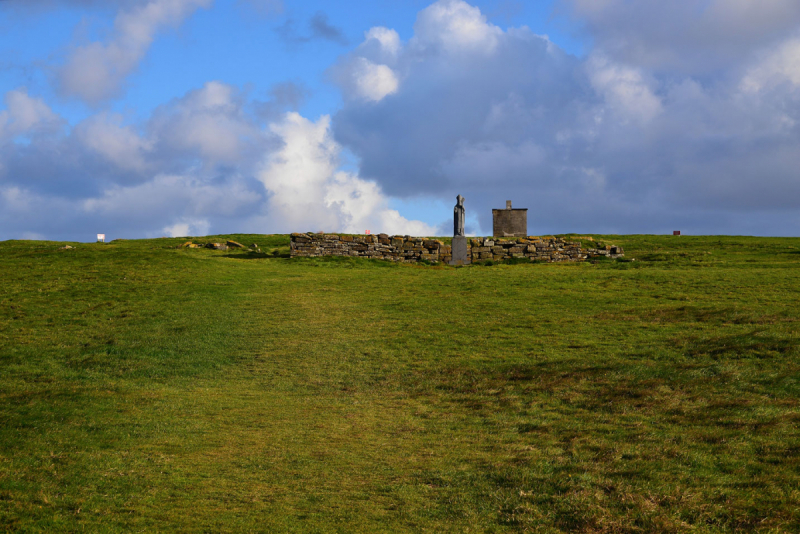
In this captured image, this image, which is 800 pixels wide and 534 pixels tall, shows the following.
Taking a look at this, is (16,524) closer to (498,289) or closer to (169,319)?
(169,319)

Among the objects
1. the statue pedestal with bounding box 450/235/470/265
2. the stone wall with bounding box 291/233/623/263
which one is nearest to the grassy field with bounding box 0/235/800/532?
the statue pedestal with bounding box 450/235/470/265

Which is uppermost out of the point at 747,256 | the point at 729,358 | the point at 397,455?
the point at 747,256

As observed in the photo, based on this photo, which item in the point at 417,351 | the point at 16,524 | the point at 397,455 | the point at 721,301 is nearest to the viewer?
the point at 16,524

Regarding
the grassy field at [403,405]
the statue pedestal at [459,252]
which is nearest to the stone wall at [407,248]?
the statue pedestal at [459,252]

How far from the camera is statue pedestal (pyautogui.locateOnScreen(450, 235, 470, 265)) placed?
34125mm

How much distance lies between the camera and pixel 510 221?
40438 millimetres

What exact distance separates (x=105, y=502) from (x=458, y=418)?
6.17 m

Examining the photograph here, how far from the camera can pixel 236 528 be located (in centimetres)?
664

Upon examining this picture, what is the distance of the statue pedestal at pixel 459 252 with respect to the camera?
34125 mm

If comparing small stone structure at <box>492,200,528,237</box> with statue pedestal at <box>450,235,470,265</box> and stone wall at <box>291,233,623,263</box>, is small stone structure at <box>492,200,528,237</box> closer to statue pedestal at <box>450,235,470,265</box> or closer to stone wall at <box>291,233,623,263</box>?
stone wall at <box>291,233,623,263</box>

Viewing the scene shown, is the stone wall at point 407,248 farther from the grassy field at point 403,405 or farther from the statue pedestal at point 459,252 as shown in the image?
the grassy field at point 403,405

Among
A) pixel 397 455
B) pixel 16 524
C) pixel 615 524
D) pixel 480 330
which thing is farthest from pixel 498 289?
pixel 16 524

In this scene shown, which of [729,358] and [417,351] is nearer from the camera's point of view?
[729,358]

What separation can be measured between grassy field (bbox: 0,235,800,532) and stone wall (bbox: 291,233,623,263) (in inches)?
386
